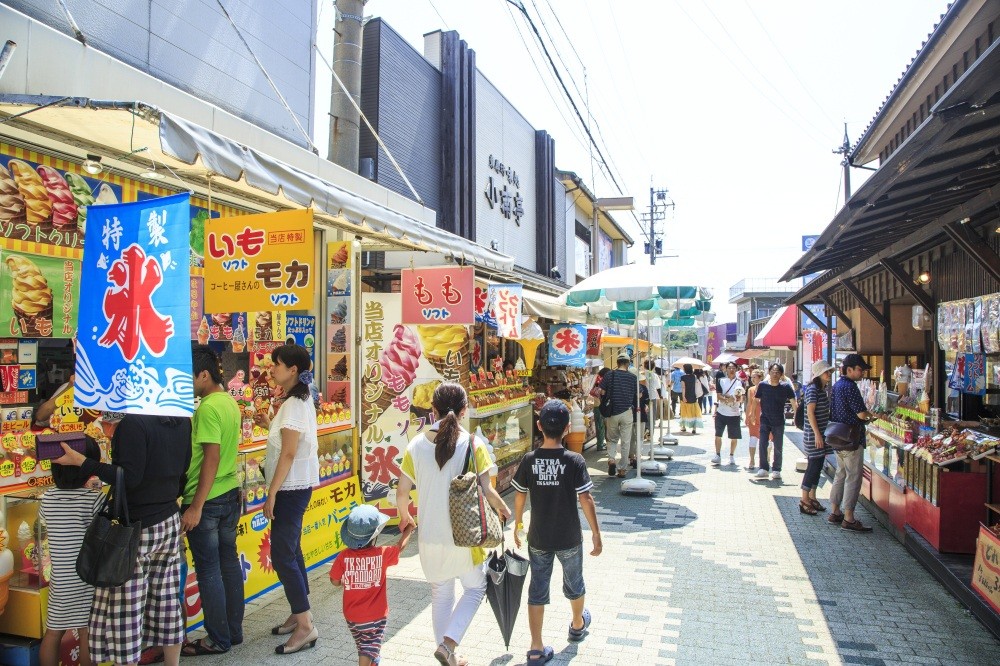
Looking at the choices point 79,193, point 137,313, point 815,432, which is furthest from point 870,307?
point 79,193

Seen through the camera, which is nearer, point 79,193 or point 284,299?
point 284,299

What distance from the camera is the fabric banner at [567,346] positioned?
12.5 meters

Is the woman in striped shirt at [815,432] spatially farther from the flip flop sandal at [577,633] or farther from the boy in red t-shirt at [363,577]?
the boy in red t-shirt at [363,577]

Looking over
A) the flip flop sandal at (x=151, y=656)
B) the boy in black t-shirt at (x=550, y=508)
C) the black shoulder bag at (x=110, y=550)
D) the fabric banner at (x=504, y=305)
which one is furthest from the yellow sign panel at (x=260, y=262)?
the fabric banner at (x=504, y=305)

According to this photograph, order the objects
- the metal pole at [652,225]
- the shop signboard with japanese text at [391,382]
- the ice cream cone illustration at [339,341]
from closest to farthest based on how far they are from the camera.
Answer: the ice cream cone illustration at [339,341] < the shop signboard with japanese text at [391,382] < the metal pole at [652,225]

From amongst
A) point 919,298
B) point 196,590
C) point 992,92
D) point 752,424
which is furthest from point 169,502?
point 752,424

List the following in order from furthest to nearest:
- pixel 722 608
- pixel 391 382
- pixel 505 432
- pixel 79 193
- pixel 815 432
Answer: pixel 505 432 < pixel 815 432 < pixel 391 382 < pixel 722 608 < pixel 79 193

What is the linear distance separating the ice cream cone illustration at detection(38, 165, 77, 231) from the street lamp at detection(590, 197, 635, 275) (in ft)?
72.7

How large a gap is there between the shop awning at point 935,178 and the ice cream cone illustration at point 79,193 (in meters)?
5.62

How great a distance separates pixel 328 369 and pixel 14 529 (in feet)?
11.6

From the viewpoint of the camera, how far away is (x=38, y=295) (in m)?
4.61

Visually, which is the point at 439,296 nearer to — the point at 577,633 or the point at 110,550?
the point at 577,633

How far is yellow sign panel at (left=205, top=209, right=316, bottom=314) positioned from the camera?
4.62 metres

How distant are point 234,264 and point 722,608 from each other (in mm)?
4634
